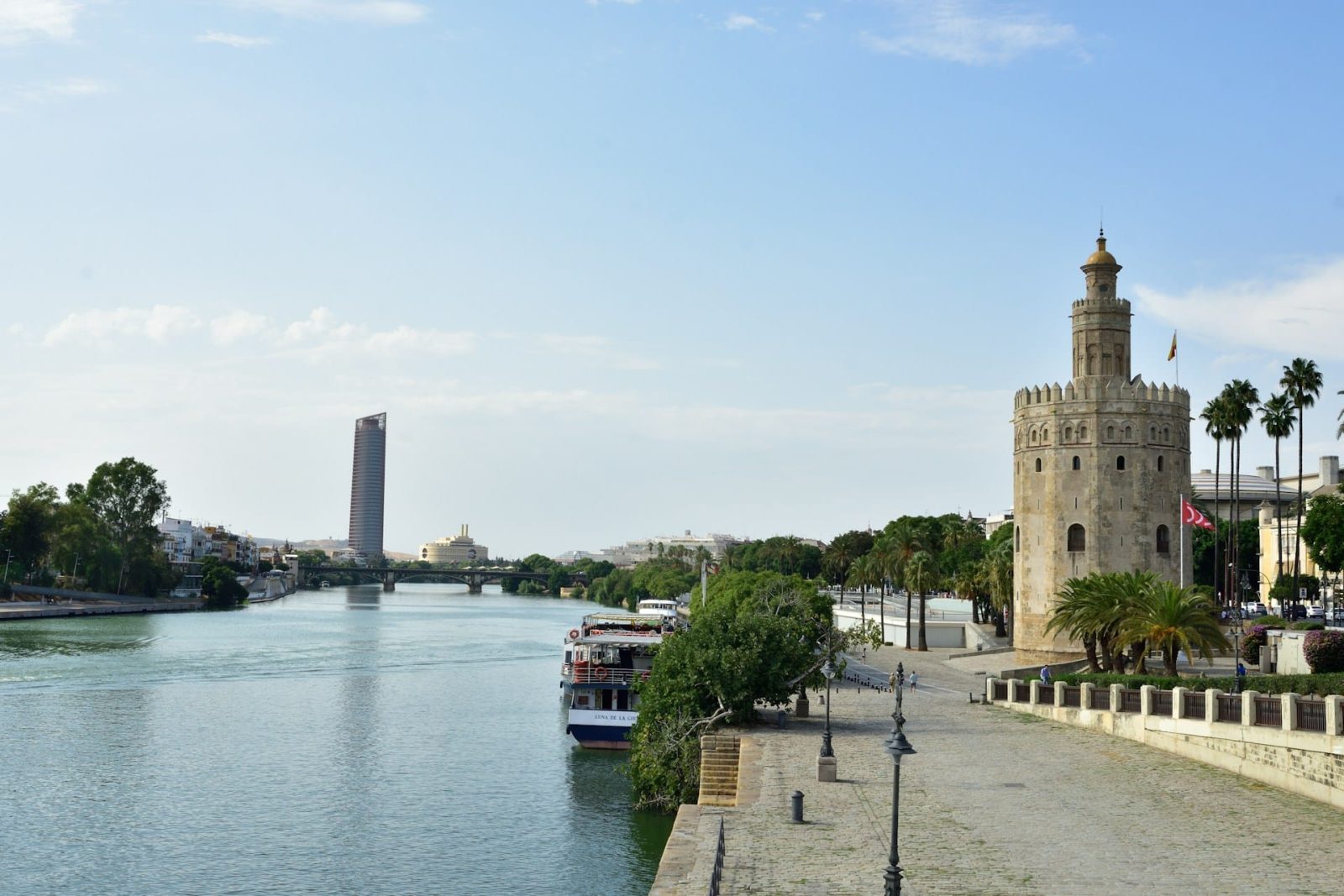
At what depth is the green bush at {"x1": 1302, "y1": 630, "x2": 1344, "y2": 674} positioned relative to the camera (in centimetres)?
4172

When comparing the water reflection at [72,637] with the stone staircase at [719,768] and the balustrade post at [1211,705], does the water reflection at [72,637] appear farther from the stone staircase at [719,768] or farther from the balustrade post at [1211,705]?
the balustrade post at [1211,705]

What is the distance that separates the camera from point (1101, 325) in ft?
204

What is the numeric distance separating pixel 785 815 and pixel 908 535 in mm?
61338

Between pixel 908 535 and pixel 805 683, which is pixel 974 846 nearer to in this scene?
pixel 805 683

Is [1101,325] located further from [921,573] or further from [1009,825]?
[1009,825]

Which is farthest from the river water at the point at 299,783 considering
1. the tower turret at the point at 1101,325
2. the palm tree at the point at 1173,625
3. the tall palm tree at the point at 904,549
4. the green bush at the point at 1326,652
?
the tower turret at the point at 1101,325

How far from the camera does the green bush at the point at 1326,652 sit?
4172 centimetres

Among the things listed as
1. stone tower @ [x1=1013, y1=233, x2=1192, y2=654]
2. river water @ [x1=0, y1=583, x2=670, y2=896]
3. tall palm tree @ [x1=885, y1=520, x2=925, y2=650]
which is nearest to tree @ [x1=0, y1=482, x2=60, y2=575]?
river water @ [x1=0, y1=583, x2=670, y2=896]

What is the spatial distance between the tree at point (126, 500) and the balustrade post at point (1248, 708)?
135 metres

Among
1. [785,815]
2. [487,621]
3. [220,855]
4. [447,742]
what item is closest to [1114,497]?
[447,742]

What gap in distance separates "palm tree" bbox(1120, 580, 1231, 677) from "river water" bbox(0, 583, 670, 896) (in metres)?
18.3

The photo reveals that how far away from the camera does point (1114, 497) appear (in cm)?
5978

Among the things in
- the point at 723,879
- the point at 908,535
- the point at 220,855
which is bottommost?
the point at 220,855

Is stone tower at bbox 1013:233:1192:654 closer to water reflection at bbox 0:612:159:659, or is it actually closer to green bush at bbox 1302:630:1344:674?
green bush at bbox 1302:630:1344:674
